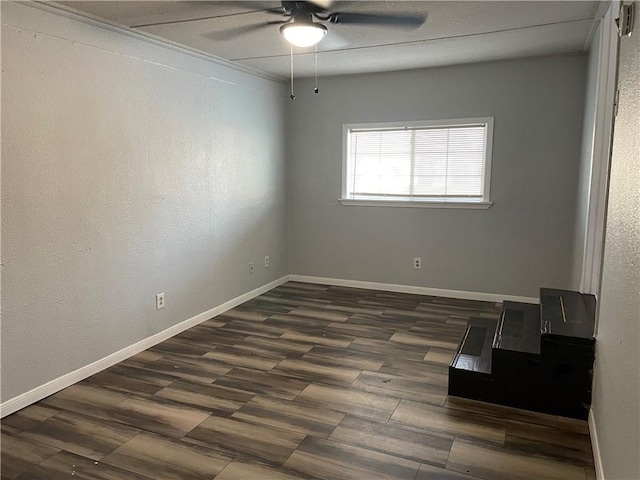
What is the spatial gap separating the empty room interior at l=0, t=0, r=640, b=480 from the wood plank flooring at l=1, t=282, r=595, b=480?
16 millimetres

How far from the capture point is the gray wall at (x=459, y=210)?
4.46m

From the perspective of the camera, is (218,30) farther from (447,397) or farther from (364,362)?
(447,397)

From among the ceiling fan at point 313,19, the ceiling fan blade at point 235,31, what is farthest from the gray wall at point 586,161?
the ceiling fan blade at point 235,31

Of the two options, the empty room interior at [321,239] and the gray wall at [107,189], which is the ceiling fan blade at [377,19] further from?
the gray wall at [107,189]

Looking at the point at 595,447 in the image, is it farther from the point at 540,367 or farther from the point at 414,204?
the point at 414,204

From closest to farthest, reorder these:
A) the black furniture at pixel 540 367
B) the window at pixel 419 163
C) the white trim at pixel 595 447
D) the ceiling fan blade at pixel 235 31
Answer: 1. the white trim at pixel 595 447
2. the black furniture at pixel 540 367
3. the ceiling fan blade at pixel 235 31
4. the window at pixel 419 163

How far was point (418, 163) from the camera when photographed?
198 inches

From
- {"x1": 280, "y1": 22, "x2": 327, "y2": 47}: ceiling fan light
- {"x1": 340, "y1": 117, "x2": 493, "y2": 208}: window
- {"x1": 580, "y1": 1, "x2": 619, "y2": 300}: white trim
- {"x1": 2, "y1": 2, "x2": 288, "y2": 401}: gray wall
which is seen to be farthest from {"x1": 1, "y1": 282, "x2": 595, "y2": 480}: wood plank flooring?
{"x1": 280, "y1": 22, "x2": 327, "y2": 47}: ceiling fan light

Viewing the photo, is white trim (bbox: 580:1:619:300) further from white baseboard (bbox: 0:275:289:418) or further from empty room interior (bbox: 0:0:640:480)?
white baseboard (bbox: 0:275:289:418)

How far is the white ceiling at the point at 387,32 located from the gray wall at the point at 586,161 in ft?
0.71

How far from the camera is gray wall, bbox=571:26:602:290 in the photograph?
3.40 meters

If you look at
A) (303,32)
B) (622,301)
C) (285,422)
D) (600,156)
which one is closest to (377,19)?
(303,32)

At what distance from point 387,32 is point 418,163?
1809mm

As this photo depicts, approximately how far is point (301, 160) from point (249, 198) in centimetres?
94
